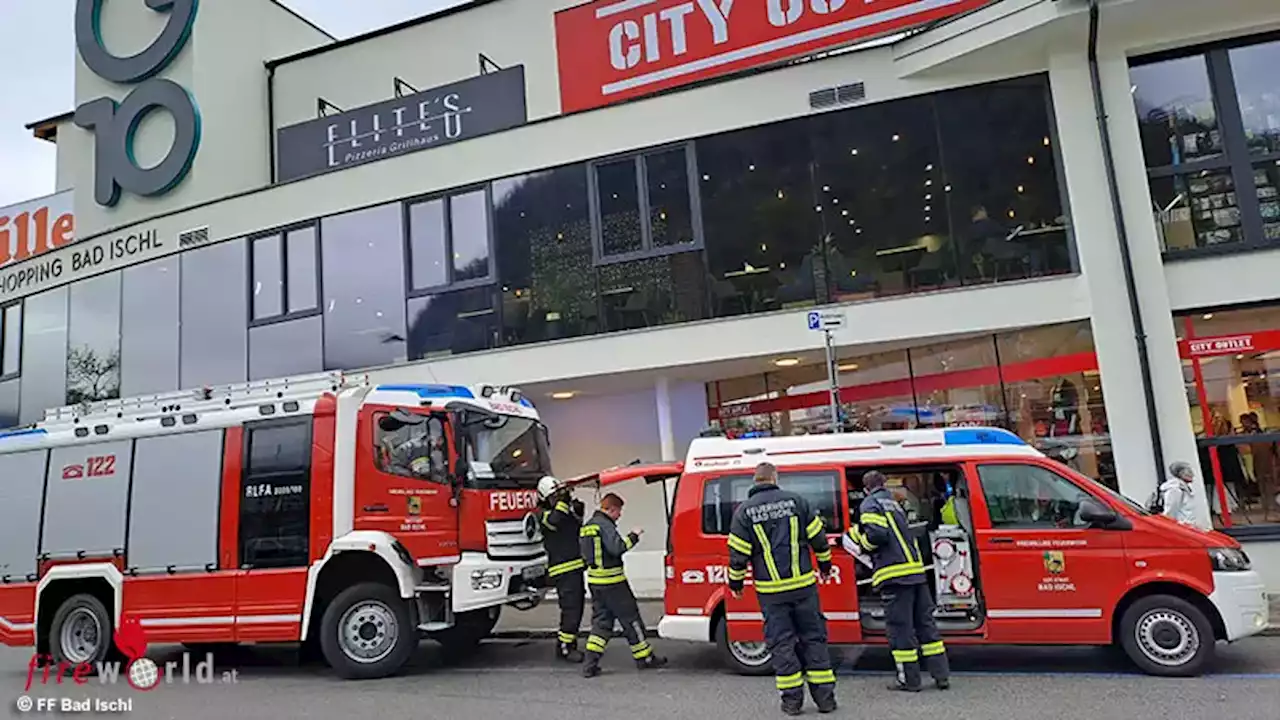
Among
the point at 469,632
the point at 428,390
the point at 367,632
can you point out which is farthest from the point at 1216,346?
the point at 367,632

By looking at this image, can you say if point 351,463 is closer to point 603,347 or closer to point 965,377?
point 603,347

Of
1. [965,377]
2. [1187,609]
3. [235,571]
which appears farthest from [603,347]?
[1187,609]

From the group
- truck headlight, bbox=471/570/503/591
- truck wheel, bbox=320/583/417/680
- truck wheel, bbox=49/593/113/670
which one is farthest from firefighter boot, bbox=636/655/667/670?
truck wheel, bbox=49/593/113/670

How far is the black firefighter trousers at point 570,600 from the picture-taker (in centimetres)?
924

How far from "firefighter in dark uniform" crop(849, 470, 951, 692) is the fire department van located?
39 cm

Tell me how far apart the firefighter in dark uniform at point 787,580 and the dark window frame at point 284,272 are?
10.8 meters

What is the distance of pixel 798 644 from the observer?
682cm

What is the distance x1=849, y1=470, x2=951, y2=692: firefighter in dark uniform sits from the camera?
23.2 ft

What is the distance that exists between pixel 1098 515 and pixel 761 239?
22.4 ft

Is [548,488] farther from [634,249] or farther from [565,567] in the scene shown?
[634,249]

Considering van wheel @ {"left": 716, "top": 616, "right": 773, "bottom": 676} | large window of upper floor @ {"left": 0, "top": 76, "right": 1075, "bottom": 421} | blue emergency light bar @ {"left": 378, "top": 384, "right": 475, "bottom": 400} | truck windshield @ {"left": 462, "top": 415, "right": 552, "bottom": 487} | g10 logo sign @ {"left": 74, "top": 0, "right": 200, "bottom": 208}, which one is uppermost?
g10 logo sign @ {"left": 74, "top": 0, "right": 200, "bottom": 208}

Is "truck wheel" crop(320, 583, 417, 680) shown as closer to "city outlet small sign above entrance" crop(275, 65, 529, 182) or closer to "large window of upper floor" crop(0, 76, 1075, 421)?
"large window of upper floor" crop(0, 76, 1075, 421)

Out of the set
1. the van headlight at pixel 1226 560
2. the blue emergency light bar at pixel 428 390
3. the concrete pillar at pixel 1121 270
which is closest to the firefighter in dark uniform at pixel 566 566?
the blue emergency light bar at pixel 428 390

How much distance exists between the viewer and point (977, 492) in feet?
25.6
